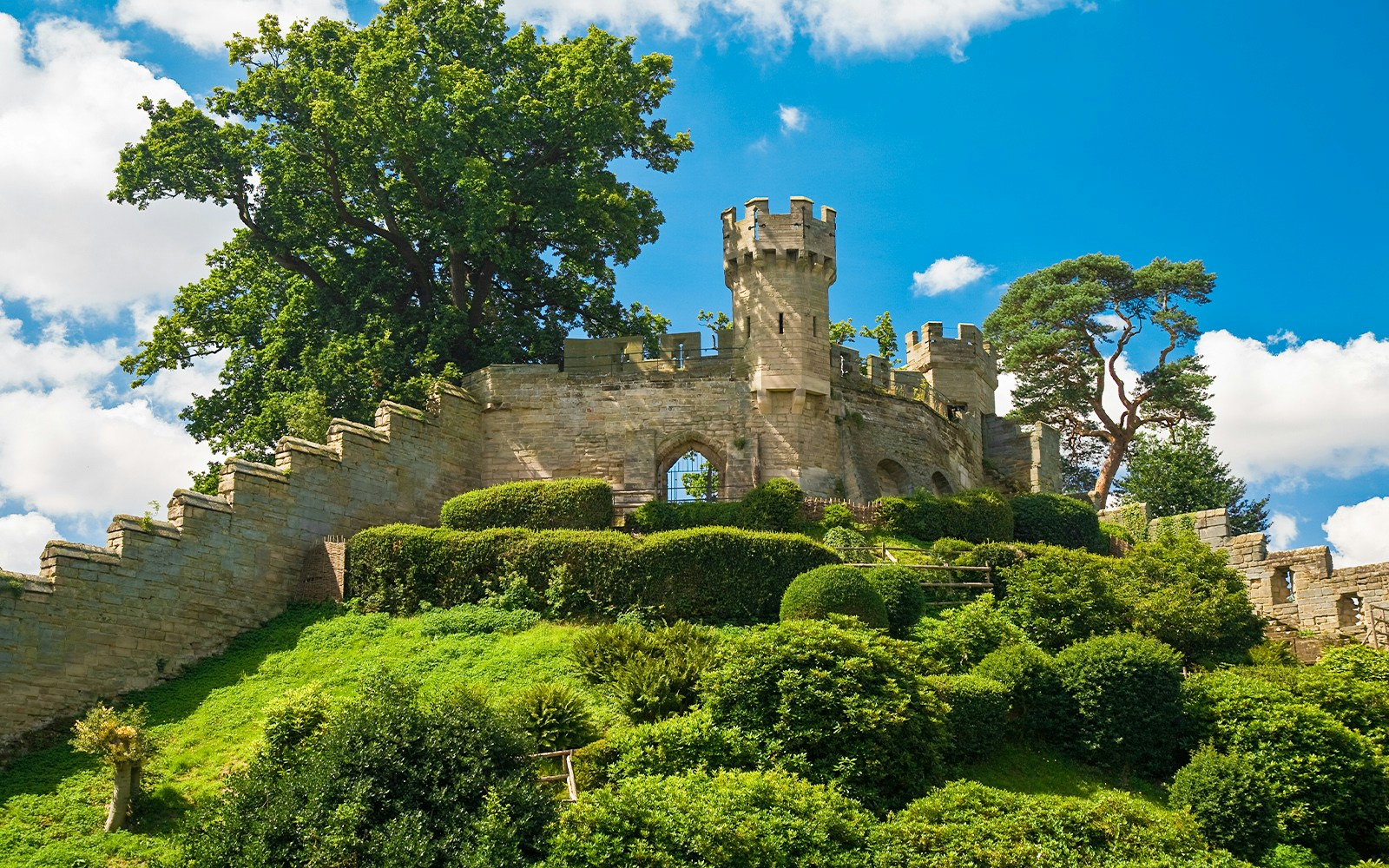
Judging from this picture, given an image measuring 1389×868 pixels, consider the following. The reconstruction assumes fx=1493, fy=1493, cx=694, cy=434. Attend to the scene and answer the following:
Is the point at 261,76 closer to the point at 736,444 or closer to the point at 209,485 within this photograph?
the point at 209,485

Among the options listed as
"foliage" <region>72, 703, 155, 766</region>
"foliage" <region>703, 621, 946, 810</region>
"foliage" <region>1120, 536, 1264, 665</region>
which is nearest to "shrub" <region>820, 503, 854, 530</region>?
"foliage" <region>1120, 536, 1264, 665</region>

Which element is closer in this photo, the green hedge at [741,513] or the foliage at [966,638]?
the foliage at [966,638]

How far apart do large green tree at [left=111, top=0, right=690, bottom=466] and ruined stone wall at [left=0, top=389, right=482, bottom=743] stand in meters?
3.50

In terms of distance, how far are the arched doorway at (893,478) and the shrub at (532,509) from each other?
946 cm

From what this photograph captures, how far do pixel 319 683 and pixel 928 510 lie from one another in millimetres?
16048

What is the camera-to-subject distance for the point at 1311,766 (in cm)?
2403

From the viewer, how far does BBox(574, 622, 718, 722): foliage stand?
2391cm

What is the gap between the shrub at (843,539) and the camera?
108 ft

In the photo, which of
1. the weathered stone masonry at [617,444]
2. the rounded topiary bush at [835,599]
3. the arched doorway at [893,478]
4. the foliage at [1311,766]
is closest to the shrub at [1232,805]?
the foliage at [1311,766]

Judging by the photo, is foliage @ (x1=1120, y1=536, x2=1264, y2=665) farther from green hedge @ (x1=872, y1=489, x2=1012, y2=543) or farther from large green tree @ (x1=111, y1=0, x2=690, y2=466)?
large green tree @ (x1=111, y1=0, x2=690, y2=466)

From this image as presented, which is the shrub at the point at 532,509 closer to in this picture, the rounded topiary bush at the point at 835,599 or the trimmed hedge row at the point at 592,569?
the trimmed hedge row at the point at 592,569

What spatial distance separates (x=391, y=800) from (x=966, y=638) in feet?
38.9

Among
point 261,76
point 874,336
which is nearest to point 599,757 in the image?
point 261,76

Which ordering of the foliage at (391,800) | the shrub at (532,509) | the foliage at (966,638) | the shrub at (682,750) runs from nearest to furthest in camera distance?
1. the foliage at (391,800)
2. the shrub at (682,750)
3. the foliage at (966,638)
4. the shrub at (532,509)
